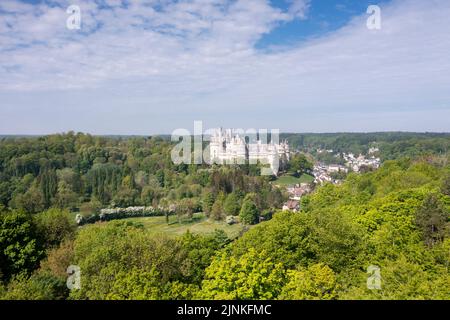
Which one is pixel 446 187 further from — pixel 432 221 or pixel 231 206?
pixel 231 206

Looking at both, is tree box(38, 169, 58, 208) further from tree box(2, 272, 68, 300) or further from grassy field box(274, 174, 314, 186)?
tree box(2, 272, 68, 300)

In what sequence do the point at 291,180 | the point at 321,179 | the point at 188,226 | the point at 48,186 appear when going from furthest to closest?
the point at 321,179
the point at 291,180
the point at 48,186
the point at 188,226

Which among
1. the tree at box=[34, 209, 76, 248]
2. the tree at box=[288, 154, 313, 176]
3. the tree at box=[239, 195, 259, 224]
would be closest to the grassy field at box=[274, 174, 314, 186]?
the tree at box=[288, 154, 313, 176]

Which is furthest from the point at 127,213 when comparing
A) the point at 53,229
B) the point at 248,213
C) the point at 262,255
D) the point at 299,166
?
the point at 299,166

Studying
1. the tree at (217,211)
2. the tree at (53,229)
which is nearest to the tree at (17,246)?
the tree at (53,229)
